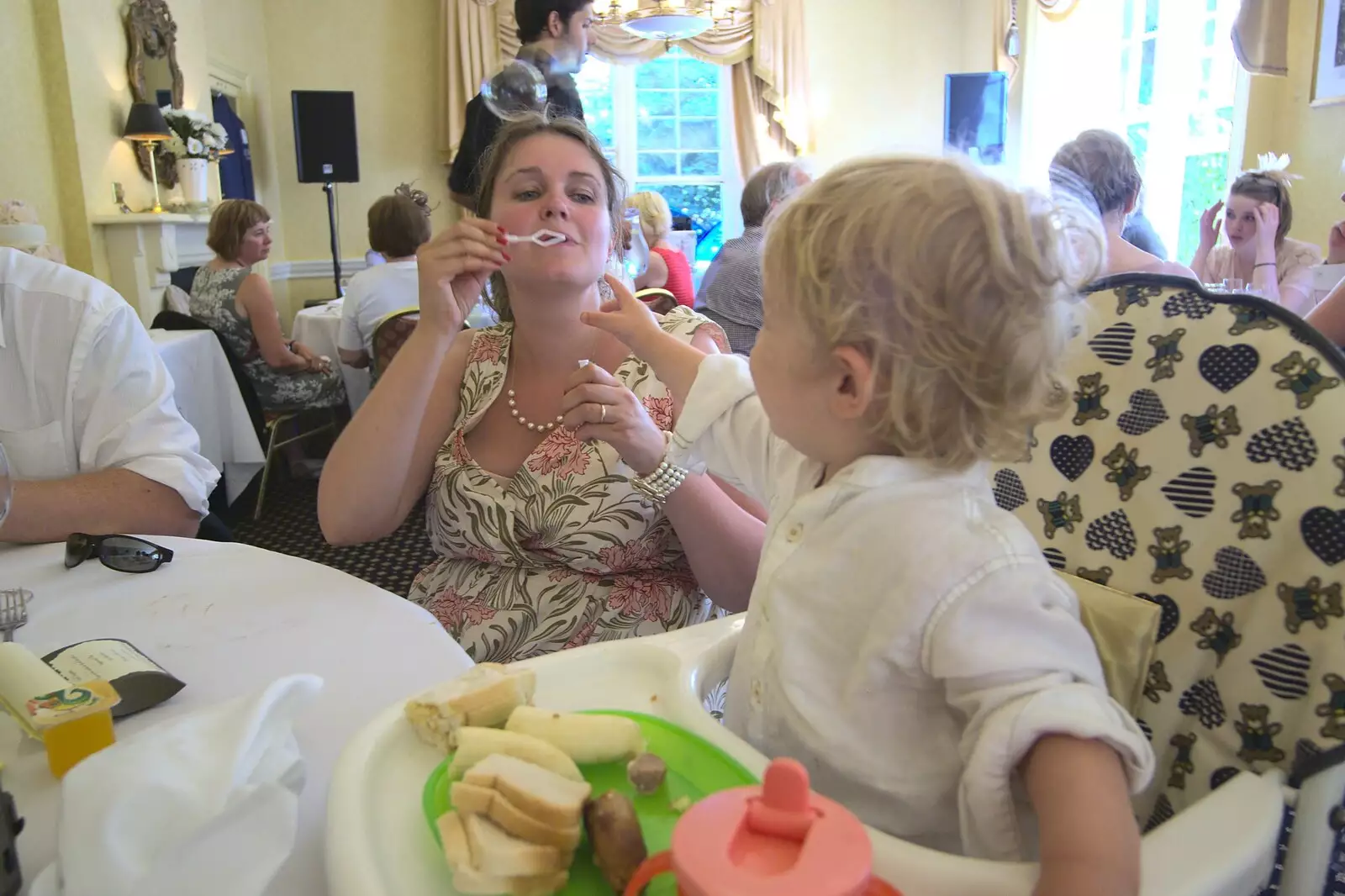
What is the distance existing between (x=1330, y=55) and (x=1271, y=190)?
1.12m

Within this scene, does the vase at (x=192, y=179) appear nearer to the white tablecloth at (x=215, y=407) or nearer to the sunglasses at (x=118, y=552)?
the white tablecloth at (x=215, y=407)

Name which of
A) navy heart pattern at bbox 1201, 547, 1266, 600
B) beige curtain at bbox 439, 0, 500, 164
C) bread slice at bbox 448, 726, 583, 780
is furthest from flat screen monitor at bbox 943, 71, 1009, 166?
bread slice at bbox 448, 726, 583, 780

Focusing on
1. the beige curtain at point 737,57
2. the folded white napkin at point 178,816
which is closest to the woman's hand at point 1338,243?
the folded white napkin at point 178,816

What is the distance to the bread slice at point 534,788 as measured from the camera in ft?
1.58

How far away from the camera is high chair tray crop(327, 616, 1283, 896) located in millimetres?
507

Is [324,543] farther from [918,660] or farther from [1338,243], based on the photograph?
[1338,243]

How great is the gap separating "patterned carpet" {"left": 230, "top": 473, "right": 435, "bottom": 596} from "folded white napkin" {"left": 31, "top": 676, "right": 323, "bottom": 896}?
7.51 feet

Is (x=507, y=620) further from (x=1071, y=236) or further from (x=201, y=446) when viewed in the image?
(x=201, y=446)

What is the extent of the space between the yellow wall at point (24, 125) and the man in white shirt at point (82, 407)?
119 inches

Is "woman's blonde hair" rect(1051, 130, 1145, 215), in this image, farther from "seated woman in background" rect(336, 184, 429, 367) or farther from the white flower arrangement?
the white flower arrangement

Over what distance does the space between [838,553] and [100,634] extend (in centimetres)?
69

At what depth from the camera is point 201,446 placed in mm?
3115

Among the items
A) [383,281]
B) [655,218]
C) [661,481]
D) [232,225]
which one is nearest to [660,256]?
[655,218]

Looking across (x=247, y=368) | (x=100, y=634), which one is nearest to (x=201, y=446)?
(x=247, y=368)
